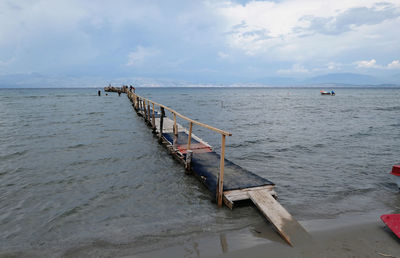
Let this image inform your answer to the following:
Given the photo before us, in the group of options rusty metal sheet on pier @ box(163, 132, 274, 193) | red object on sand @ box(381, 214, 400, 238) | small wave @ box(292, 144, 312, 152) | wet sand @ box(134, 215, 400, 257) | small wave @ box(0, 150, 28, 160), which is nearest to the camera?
wet sand @ box(134, 215, 400, 257)

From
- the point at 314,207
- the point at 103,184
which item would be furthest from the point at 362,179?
the point at 103,184

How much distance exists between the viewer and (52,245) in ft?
16.0

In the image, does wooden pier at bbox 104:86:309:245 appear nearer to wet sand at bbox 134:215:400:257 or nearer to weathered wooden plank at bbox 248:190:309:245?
weathered wooden plank at bbox 248:190:309:245

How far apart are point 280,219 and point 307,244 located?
2.29ft

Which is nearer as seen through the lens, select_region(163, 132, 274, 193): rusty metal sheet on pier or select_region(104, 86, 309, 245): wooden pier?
select_region(104, 86, 309, 245): wooden pier

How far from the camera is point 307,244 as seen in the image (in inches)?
180

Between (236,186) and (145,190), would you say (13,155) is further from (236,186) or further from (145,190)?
(236,186)

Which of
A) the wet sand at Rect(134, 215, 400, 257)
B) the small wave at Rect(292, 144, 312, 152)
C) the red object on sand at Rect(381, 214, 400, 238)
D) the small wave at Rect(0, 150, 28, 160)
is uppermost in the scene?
the small wave at Rect(292, 144, 312, 152)

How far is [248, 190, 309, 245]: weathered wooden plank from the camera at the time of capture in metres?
4.71

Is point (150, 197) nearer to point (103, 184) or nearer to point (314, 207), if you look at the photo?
point (103, 184)

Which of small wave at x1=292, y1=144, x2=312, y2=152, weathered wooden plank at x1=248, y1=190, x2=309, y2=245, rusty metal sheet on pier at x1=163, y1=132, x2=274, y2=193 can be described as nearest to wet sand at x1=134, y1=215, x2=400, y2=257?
weathered wooden plank at x1=248, y1=190, x2=309, y2=245

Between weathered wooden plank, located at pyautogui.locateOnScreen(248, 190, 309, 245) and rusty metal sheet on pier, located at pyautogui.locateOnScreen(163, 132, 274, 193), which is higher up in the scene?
rusty metal sheet on pier, located at pyautogui.locateOnScreen(163, 132, 274, 193)

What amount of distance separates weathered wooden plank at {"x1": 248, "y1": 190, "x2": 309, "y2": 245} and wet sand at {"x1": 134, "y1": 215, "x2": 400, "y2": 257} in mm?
156

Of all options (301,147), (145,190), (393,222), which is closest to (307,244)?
(393,222)
